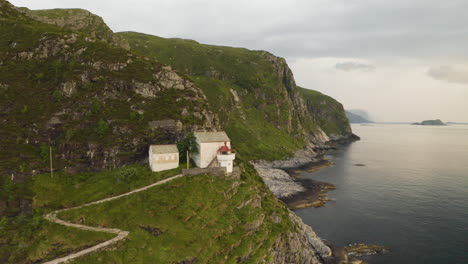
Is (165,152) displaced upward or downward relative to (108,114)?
downward

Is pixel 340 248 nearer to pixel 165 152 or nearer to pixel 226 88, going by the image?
pixel 165 152

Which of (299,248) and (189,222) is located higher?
(189,222)

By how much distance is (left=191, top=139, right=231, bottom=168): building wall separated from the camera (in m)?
60.9

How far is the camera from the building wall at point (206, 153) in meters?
60.9

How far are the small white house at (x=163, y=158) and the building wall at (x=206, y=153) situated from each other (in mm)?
5385

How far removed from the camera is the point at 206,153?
61.4 m

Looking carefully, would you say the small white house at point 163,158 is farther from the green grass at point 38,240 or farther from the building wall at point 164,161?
the green grass at point 38,240

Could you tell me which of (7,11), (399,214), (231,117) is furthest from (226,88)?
(399,214)

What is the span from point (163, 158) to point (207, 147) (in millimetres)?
10843

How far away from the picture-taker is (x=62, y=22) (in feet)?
396

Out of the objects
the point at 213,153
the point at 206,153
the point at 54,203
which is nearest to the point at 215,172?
the point at 213,153

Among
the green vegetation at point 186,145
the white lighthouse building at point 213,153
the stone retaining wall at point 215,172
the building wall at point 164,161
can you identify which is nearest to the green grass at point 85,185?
the building wall at point 164,161

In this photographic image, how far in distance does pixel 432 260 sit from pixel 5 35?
139m

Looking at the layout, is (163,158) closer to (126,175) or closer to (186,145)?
(186,145)
